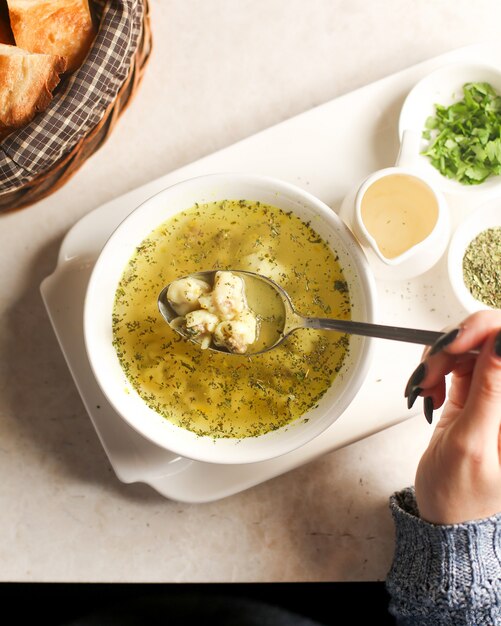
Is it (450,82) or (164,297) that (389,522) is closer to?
(164,297)

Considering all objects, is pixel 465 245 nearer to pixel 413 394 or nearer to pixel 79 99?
pixel 413 394

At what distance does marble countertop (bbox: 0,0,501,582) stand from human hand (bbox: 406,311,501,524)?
0.25m

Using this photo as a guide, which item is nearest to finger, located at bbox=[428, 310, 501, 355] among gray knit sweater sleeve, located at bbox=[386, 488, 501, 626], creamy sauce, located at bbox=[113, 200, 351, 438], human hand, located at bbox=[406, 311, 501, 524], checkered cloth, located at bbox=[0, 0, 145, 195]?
human hand, located at bbox=[406, 311, 501, 524]

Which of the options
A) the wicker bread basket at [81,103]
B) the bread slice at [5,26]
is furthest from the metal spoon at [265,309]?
the bread slice at [5,26]

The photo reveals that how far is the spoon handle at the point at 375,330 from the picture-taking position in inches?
45.6

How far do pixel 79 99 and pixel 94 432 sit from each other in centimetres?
75

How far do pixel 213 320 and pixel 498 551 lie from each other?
0.73 m

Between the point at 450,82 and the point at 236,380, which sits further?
the point at 450,82

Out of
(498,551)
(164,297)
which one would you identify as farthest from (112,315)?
(498,551)

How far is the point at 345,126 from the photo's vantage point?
1.55 meters

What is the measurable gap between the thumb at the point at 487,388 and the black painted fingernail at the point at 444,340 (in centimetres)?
6

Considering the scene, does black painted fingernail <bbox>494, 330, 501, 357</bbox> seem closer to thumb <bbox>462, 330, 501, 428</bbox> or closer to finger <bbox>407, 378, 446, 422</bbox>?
thumb <bbox>462, 330, 501, 428</bbox>

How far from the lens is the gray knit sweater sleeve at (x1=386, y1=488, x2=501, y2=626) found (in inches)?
54.9

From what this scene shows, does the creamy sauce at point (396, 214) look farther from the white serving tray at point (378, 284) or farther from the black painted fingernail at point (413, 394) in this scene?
the black painted fingernail at point (413, 394)
